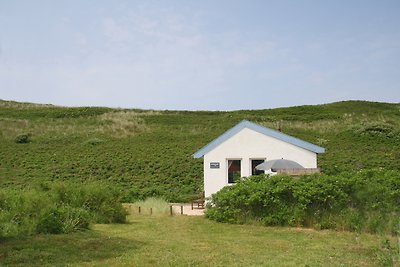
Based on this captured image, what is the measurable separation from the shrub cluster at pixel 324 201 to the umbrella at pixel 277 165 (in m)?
3.65

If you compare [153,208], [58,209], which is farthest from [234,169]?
[58,209]

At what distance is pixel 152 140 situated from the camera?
42.2m

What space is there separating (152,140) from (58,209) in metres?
29.3

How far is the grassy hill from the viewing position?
31.8 m

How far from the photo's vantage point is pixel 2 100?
6762 centimetres

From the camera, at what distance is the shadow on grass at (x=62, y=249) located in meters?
8.81

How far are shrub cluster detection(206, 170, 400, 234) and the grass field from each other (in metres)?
0.56

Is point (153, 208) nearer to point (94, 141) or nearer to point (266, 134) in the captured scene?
point (266, 134)

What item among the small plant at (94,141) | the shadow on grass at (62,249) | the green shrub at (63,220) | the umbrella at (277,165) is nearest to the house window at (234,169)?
the umbrella at (277,165)

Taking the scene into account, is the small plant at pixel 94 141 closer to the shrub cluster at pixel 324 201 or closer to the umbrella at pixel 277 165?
the umbrella at pixel 277 165

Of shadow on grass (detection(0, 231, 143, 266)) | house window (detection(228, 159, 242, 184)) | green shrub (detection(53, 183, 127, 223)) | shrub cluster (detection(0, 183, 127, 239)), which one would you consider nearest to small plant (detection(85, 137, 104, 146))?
house window (detection(228, 159, 242, 184))

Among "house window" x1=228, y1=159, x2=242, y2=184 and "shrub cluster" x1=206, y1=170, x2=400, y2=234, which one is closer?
"shrub cluster" x1=206, y1=170, x2=400, y2=234

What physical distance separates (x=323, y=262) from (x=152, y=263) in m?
2.98

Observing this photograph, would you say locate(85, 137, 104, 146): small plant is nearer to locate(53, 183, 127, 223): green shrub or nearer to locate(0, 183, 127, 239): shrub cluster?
locate(0, 183, 127, 239): shrub cluster
